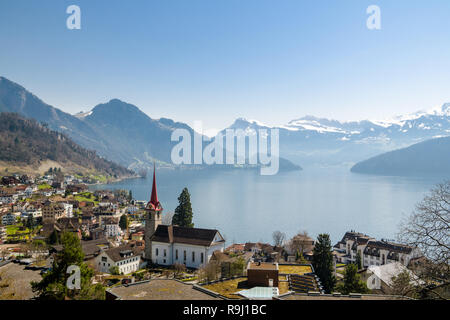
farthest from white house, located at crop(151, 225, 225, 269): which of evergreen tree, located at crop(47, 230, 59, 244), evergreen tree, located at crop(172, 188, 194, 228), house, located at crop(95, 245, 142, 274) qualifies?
evergreen tree, located at crop(47, 230, 59, 244)

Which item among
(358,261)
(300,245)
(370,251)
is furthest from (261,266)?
(370,251)

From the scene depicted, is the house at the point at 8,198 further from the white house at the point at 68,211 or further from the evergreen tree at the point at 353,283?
the evergreen tree at the point at 353,283

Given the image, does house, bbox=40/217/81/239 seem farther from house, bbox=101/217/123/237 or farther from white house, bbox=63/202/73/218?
white house, bbox=63/202/73/218

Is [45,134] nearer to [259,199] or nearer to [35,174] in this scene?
[35,174]

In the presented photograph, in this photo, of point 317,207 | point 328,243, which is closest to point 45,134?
point 317,207

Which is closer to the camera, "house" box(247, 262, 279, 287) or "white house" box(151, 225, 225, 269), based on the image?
"house" box(247, 262, 279, 287)

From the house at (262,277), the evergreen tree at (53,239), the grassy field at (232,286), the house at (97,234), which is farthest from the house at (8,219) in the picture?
the house at (262,277)
